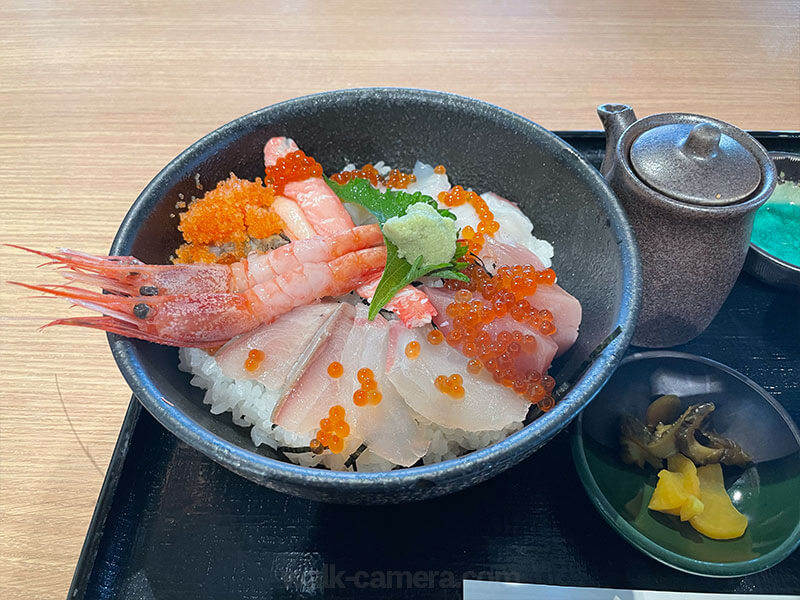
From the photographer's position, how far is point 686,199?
3.84 ft

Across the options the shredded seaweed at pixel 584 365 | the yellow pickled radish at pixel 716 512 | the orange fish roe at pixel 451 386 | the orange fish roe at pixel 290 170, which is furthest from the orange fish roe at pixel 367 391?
the yellow pickled radish at pixel 716 512

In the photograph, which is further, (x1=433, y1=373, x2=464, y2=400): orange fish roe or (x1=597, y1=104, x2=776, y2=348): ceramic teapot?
(x1=597, y1=104, x2=776, y2=348): ceramic teapot

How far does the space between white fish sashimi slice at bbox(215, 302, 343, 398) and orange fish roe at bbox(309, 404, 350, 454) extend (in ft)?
0.35

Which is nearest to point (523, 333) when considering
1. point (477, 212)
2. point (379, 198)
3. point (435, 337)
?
point (435, 337)

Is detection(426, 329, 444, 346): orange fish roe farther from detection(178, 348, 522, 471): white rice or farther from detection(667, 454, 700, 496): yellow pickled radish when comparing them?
detection(667, 454, 700, 496): yellow pickled radish

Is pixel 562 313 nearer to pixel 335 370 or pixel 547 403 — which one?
pixel 547 403

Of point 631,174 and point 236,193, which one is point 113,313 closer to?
point 236,193

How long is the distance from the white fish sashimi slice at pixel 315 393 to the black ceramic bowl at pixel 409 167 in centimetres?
9

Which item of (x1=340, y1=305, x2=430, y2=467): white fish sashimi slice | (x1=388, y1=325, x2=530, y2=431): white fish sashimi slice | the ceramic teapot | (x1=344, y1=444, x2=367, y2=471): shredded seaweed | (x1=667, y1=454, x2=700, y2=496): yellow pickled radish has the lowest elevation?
(x1=344, y1=444, x2=367, y2=471): shredded seaweed

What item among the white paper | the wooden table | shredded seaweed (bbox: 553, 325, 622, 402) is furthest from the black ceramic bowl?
the wooden table

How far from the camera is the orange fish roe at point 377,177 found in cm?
147

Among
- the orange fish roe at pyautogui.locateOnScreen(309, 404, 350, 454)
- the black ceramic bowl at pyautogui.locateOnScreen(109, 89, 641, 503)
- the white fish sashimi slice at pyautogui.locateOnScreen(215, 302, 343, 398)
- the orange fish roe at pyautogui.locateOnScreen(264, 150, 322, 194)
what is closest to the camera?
the black ceramic bowl at pyautogui.locateOnScreen(109, 89, 641, 503)

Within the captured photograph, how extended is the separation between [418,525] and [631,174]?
0.86 m

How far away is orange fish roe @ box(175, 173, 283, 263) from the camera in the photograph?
1.29m
